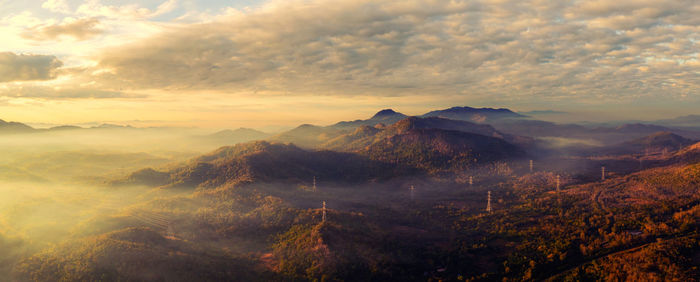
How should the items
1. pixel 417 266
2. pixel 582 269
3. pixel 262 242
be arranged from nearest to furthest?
pixel 582 269 → pixel 417 266 → pixel 262 242

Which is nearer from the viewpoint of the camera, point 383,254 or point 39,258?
point 39,258

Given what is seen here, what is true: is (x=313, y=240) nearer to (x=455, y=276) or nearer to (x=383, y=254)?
(x=383, y=254)

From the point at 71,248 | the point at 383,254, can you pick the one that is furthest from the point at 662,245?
the point at 71,248

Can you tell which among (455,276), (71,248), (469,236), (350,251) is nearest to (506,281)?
(455,276)

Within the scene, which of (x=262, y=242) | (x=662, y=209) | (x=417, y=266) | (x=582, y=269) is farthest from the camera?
(x=662, y=209)

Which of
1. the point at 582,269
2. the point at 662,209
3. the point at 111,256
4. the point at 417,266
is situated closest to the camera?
the point at 111,256

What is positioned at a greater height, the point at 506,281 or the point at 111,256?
the point at 111,256

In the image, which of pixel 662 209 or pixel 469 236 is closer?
pixel 469 236

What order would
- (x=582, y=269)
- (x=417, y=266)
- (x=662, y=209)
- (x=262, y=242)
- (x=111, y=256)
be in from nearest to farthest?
(x=111, y=256) < (x=582, y=269) < (x=417, y=266) < (x=262, y=242) < (x=662, y=209)

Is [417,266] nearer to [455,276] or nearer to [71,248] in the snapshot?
[455,276]
